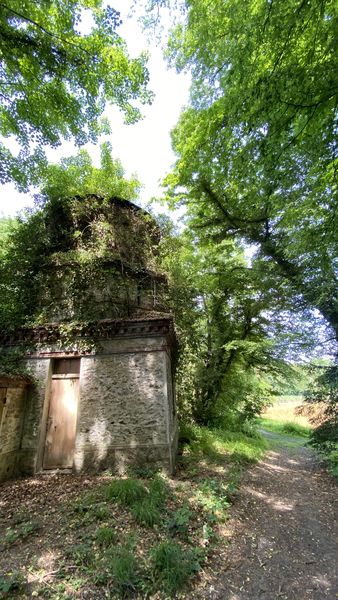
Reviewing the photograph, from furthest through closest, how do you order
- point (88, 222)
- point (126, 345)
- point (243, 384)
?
1. point (243, 384)
2. point (88, 222)
3. point (126, 345)

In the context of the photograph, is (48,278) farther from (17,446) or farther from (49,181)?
(17,446)

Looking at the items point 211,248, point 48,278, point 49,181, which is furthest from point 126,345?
point 49,181

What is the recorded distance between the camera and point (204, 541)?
14.9 ft

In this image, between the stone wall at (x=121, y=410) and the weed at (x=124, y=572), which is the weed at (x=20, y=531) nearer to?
the weed at (x=124, y=572)

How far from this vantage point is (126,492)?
5453mm

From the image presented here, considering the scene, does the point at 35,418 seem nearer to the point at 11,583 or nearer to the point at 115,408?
the point at 115,408

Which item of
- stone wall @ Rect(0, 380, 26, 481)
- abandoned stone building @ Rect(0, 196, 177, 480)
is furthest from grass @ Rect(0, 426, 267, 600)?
stone wall @ Rect(0, 380, 26, 481)

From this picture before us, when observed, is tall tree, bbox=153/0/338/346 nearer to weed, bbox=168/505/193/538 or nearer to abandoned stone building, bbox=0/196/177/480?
abandoned stone building, bbox=0/196/177/480

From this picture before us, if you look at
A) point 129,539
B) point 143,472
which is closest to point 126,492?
point 129,539

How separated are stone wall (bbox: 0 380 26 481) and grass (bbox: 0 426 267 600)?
152cm

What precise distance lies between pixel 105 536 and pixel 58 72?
9919 millimetres

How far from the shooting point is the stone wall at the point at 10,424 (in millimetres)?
6948

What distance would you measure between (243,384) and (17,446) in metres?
9.31

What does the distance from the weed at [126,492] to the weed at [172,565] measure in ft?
4.32
